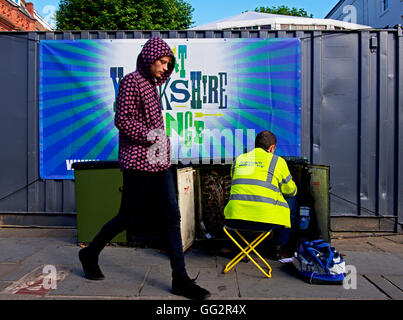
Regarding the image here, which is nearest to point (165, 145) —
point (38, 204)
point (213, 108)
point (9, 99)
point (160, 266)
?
point (160, 266)

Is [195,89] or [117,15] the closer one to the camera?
[195,89]

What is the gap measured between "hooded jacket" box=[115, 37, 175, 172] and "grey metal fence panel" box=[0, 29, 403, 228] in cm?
299

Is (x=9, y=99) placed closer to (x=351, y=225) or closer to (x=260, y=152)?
(x=260, y=152)

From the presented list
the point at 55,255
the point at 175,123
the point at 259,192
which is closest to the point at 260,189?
the point at 259,192

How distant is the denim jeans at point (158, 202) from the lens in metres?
3.10

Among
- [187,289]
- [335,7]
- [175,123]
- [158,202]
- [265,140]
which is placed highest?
[335,7]

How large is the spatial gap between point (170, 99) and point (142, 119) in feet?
9.40

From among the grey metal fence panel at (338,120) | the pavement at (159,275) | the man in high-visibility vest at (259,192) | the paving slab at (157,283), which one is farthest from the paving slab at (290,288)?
the grey metal fence panel at (338,120)

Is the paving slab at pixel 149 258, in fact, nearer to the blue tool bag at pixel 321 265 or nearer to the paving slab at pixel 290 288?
the paving slab at pixel 290 288

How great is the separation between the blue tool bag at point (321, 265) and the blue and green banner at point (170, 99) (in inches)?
99.1

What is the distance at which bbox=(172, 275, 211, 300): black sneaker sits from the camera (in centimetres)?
300

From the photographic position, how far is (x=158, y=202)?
3.19 m

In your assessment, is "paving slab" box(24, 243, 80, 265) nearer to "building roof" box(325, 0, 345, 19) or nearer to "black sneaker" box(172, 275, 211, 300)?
"black sneaker" box(172, 275, 211, 300)

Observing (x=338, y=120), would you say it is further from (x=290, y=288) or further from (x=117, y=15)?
(x=117, y=15)
